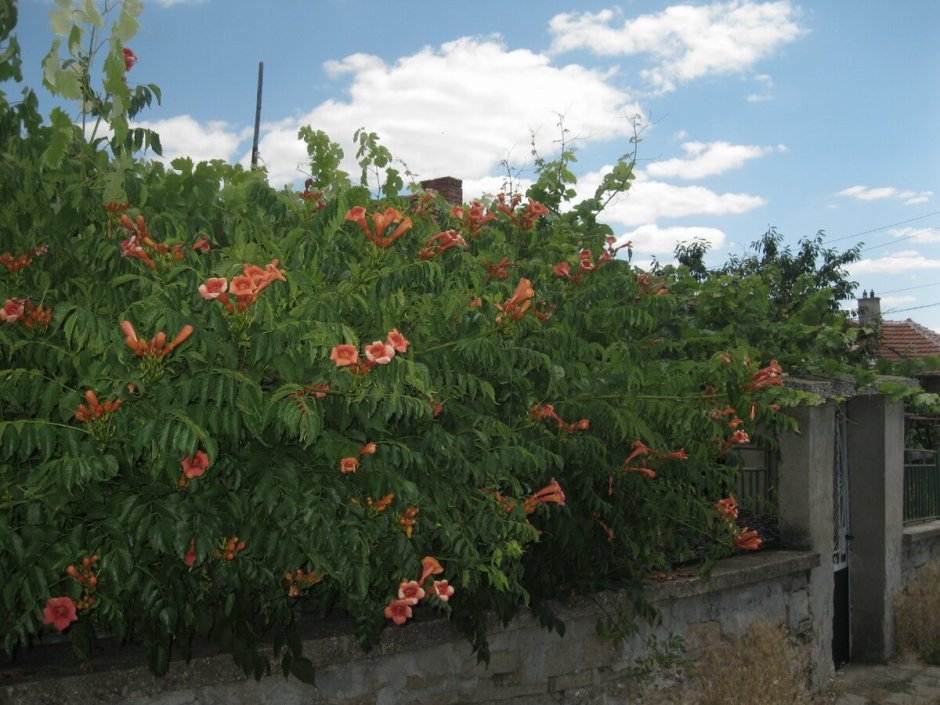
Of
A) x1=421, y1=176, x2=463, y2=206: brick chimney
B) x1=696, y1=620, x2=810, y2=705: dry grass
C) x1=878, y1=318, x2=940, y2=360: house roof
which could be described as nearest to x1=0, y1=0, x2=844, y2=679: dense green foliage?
x1=696, y1=620, x2=810, y2=705: dry grass

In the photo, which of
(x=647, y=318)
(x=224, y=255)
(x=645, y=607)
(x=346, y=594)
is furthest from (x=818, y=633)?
(x=224, y=255)

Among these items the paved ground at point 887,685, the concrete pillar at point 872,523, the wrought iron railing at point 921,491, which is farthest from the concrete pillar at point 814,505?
the wrought iron railing at point 921,491

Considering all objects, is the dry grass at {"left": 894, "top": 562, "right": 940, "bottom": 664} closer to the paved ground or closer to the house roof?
the paved ground

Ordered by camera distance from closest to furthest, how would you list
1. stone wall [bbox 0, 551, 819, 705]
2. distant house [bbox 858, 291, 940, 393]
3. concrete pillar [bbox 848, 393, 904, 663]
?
stone wall [bbox 0, 551, 819, 705], concrete pillar [bbox 848, 393, 904, 663], distant house [bbox 858, 291, 940, 393]

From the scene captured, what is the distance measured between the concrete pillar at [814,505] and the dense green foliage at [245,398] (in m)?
3.35

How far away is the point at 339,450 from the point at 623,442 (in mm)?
2599

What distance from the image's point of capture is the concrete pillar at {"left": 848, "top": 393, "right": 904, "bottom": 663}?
8.98 meters

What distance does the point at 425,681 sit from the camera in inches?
188

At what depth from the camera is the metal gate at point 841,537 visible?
9039 mm

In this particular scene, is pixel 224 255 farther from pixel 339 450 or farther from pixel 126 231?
pixel 339 450

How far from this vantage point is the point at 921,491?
11.2 m

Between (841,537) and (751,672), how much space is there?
303 centimetres

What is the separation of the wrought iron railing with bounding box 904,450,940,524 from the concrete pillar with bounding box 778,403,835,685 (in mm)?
3193

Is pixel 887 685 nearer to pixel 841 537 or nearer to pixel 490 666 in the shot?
pixel 841 537
